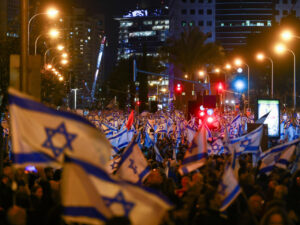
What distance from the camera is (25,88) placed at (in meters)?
9.91

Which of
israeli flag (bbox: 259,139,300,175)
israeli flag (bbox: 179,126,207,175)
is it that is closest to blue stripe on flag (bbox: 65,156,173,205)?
israeli flag (bbox: 179,126,207,175)

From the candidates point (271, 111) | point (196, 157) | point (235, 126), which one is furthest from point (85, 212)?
point (235, 126)

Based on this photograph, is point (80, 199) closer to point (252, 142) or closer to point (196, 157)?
point (196, 157)

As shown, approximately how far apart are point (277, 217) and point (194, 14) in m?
136

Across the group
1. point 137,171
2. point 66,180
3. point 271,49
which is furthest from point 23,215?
point 271,49

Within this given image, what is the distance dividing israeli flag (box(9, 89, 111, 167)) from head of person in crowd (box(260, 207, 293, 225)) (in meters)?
2.07

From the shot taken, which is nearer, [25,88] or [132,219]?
[132,219]

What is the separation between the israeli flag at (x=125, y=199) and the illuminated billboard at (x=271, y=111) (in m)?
14.8

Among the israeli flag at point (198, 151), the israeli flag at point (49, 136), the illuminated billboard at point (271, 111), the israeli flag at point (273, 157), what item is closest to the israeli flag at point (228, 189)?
the israeli flag at point (198, 151)

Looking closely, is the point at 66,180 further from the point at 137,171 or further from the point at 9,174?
the point at 9,174


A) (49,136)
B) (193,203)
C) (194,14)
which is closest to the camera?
(49,136)

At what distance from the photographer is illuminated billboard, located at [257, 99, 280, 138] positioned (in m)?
20.2

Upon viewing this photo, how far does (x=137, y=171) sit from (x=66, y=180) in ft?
11.8

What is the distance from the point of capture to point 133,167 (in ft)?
29.8
